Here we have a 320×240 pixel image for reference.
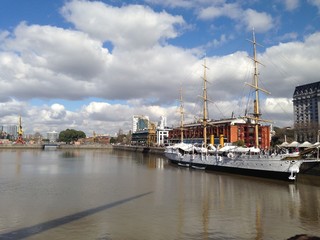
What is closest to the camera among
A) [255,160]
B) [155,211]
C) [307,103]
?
[155,211]

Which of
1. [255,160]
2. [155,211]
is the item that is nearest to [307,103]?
[255,160]

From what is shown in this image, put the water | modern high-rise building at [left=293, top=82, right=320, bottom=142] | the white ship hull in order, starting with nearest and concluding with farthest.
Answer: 1. the water
2. the white ship hull
3. modern high-rise building at [left=293, top=82, right=320, bottom=142]

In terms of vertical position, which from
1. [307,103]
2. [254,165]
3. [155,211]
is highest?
[307,103]

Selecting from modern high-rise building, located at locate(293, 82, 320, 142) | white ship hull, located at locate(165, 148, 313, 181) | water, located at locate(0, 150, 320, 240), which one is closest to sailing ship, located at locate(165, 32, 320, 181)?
white ship hull, located at locate(165, 148, 313, 181)

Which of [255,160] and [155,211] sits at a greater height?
[255,160]

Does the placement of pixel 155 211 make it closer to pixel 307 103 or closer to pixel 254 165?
pixel 254 165

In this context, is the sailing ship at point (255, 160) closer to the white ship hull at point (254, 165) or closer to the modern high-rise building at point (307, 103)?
the white ship hull at point (254, 165)

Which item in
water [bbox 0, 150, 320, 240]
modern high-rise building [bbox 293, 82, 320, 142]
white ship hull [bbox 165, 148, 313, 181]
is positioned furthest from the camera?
modern high-rise building [bbox 293, 82, 320, 142]

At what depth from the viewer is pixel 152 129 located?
177000 mm

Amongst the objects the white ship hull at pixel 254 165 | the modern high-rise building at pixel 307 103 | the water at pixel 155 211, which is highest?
the modern high-rise building at pixel 307 103

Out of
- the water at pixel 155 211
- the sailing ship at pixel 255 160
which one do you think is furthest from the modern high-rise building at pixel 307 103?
the water at pixel 155 211

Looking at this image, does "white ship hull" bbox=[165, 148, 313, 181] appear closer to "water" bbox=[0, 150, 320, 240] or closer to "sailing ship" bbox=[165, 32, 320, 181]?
"sailing ship" bbox=[165, 32, 320, 181]

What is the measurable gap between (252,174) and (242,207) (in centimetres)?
2141

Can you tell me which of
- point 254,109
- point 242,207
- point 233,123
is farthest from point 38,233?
point 233,123
